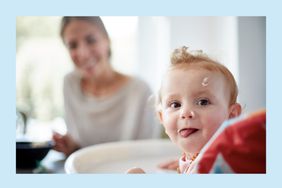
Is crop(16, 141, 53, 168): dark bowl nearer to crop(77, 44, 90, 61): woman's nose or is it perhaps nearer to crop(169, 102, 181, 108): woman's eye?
crop(77, 44, 90, 61): woman's nose

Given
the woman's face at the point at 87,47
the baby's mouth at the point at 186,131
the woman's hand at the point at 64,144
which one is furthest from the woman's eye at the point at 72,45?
the baby's mouth at the point at 186,131

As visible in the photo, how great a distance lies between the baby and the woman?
1.38 feet

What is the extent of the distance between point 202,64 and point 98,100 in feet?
2.20

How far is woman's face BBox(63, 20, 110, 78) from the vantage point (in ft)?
3.43

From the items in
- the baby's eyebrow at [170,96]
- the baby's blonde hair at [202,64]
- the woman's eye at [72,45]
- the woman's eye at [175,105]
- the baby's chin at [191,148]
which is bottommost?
the baby's chin at [191,148]

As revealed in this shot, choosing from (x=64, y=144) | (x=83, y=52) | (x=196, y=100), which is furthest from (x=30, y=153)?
(x=196, y=100)

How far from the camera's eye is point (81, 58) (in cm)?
112

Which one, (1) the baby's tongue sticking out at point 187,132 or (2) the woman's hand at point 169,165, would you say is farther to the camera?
(2) the woman's hand at point 169,165

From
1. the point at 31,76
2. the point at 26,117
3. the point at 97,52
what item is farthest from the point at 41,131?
the point at 97,52

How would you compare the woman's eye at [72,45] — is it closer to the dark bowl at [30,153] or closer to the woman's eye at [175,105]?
the dark bowl at [30,153]

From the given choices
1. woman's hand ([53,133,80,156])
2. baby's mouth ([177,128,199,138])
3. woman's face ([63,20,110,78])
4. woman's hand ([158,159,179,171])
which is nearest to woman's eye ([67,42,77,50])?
woman's face ([63,20,110,78])

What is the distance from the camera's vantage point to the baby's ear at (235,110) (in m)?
0.67

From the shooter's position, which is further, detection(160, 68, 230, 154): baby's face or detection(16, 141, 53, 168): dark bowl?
detection(16, 141, 53, 168): dark bowl

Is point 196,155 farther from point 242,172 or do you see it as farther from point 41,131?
point 41,131
